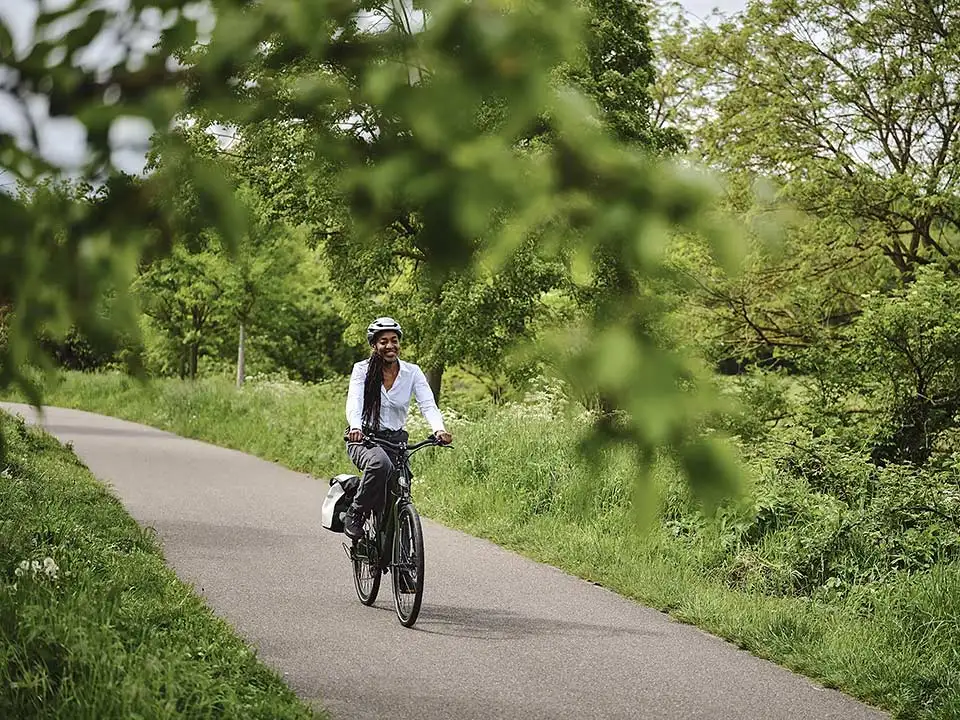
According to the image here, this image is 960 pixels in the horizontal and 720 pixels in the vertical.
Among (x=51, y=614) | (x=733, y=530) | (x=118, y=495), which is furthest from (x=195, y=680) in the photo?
(x=118, y=495)

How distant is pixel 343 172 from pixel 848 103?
16.8 meters

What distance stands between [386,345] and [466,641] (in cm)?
197

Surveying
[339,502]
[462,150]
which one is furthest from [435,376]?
[462,150]

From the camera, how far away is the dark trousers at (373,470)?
8.14 metres

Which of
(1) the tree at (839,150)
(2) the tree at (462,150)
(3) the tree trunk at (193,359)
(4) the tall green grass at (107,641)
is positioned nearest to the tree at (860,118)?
(1) the tree at (839,150)

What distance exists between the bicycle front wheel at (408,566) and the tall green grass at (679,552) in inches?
44.2

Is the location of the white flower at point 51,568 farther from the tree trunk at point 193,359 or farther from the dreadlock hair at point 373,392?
the tree trunk at point 193,359

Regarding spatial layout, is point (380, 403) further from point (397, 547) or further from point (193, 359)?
point (193, 359)

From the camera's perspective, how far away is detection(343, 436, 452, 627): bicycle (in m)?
7.87

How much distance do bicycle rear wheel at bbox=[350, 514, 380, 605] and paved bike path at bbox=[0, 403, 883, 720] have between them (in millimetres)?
103

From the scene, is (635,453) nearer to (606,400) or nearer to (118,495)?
(606,400)

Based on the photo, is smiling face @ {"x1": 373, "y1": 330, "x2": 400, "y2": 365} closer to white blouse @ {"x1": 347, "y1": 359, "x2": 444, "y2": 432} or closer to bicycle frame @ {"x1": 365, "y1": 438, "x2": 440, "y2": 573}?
white blouse @ {"x1": 347, "y1": 359, "x2": 444, "y2": 432}

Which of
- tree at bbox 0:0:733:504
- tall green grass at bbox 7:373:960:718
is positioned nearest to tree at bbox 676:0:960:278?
tall green grass at bbox 7:373:960:718

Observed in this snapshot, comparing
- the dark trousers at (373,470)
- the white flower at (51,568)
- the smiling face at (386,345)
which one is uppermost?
the smiling face at (386,345)
